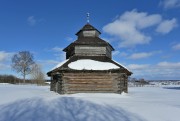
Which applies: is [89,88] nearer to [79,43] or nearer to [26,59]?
[79,43]

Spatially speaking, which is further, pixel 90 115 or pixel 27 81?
pixel 27 81

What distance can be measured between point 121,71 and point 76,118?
16249mm

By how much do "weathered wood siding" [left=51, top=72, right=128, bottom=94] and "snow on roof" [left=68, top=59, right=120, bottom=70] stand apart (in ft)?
2.12

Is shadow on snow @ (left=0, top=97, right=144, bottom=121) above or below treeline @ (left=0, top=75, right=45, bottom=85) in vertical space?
below

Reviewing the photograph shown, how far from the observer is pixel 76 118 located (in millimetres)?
13844

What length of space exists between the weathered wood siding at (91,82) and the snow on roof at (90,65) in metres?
0.65

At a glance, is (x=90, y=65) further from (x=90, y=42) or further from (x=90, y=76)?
(x=90, y=42)

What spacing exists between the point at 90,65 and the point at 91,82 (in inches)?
64.0

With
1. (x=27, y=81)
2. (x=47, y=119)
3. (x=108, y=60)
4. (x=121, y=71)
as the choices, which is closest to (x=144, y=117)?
(x=47, y=119)

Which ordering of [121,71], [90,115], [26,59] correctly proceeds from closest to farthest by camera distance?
[90,115] < [121,71] < [26,59]

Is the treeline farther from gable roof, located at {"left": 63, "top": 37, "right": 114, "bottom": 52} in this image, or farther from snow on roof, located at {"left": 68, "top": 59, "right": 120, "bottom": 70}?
snow on roof, located at {"left": 68, "top": 59, "right": 120, "bottom": 70}

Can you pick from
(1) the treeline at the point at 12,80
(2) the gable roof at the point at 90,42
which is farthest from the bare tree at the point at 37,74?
(2) the gable roof at the point at 90,42

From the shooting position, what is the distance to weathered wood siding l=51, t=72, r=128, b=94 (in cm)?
2948

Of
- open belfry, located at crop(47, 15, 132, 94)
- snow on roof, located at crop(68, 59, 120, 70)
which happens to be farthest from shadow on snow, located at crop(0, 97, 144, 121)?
snow on roof, located at crop(68, 59, 120, 70)
